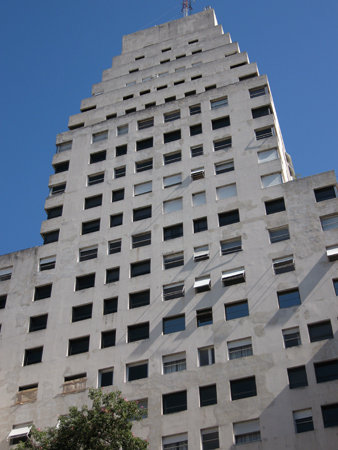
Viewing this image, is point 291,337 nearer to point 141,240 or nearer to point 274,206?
point 274,206

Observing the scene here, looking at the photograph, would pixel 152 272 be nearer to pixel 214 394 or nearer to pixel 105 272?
pixel 105 272

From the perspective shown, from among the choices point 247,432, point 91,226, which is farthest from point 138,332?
point 91,226

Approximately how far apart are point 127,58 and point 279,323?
123 feet

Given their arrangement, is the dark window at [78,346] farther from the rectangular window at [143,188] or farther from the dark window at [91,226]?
the rectangular window at [143,188]

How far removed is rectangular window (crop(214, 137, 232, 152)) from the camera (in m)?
48.4

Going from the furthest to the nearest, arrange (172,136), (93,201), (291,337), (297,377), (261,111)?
1. (172,136)
2. (261,111)
3. (93,201)
4. (291,337)
5. (297,377)

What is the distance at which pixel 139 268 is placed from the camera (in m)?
43.6

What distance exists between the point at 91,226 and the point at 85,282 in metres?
4.91

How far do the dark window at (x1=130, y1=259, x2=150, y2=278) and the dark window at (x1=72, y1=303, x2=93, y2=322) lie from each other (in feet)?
11.4

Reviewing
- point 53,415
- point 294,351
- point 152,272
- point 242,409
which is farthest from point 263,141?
point 53,415

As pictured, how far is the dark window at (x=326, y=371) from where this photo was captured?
113 ft

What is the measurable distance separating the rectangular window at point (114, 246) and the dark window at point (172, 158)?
299 inches

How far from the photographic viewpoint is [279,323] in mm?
37094

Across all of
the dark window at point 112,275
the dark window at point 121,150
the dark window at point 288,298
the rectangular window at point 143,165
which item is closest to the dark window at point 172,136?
the rectangular window at point 143,165
